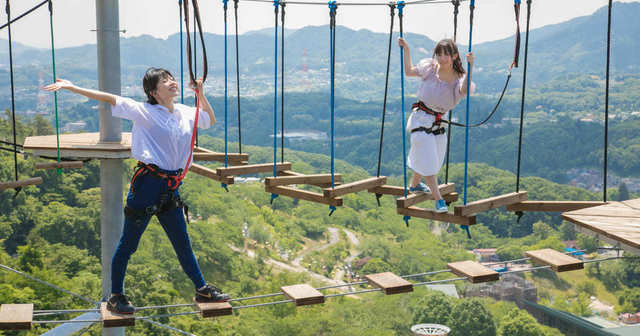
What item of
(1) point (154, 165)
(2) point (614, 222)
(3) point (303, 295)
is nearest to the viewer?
(1) point (154, 165)

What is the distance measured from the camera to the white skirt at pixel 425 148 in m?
4.69

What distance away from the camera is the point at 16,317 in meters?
3.41

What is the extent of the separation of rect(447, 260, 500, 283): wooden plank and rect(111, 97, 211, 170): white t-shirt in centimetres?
184

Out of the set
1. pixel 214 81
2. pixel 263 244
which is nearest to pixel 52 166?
pixel 263 244

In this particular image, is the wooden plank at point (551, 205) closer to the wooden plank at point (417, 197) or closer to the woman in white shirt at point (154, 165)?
the wooden plank at point (417, 197)

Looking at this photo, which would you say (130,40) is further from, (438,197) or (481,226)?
(438,197)

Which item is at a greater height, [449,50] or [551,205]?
[449,50]

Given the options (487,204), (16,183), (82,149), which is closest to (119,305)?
(82,149)

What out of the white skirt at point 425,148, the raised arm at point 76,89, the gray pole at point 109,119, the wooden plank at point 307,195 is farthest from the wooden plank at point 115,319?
the white skirt at point 425,148

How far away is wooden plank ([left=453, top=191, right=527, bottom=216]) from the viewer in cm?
429

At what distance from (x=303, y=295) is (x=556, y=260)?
1673 millimetres

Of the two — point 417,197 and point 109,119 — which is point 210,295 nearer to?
point 417,197

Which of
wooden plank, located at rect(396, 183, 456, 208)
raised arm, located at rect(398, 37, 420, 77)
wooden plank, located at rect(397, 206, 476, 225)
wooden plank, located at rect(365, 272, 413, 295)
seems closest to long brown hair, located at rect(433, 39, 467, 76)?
raised arm, located at rect(398, 37, 420, 77)

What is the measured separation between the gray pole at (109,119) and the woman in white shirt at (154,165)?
1871mm
